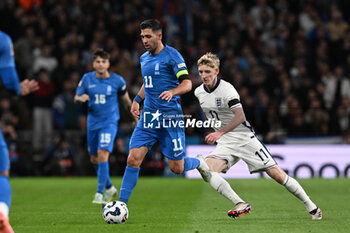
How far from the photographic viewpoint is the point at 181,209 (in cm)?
1056

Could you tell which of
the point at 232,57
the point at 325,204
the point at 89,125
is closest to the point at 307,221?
the point at 325,204

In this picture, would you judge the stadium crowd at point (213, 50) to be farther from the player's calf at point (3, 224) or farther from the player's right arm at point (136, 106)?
the player's calf at point (3, 224)

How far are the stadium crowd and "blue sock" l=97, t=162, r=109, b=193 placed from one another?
23.2 feet

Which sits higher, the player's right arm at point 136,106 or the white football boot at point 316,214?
the player's right arm at point 136,106

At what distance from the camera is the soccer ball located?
852cm

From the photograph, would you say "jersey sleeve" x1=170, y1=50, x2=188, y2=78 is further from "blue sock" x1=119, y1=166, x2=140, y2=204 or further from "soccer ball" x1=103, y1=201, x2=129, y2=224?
"soccer ball" x1=103, y1=201, x2=129, y2=224

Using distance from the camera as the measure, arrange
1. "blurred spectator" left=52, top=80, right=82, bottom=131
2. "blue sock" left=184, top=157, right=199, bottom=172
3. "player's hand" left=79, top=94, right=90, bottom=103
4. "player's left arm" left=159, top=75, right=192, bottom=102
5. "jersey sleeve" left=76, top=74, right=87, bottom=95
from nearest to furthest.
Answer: "player's left arm" left=159, top=75, right=192, bottom=102, "blue sock" left=184, top=157, right=199, bottom=172, "player's hand" left=79, top=94, right=90, bottom=103, "jersey sleeve" left=76, top=74, right=87, bottom=95, "blurred spectator" left=52, top=80, right=82, bottom=131

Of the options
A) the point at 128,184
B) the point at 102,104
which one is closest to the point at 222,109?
the point at 128,184

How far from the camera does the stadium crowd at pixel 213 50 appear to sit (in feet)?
65.5

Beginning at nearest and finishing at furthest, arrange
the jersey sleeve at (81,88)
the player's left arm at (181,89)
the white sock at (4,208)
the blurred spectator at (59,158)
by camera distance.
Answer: the white sock at (4,208), the player's left arm at (181,89), the jersey sleeve at (81,88), the blurred spectator at (59,158)

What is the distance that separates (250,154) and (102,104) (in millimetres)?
3937

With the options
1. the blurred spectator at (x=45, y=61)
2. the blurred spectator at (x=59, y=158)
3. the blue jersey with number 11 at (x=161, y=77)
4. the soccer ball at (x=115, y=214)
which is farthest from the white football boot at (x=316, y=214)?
the blurred spectator at (x=45, y=61)

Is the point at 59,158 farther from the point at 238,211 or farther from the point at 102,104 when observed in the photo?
the point at 238,211

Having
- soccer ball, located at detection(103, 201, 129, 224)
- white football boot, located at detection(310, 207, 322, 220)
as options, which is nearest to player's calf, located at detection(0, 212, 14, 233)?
soccer ball, located at detection(103, 201, 129, 224)
